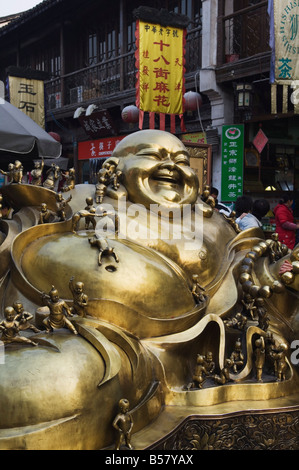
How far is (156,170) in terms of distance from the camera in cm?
256

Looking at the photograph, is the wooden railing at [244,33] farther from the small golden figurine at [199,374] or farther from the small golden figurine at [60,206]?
the small golden figurine at [199,374]

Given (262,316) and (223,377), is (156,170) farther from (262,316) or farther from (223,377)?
(223,377)

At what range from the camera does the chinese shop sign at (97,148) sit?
12.1 m

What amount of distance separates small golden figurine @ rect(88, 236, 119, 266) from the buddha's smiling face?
1.40 feet

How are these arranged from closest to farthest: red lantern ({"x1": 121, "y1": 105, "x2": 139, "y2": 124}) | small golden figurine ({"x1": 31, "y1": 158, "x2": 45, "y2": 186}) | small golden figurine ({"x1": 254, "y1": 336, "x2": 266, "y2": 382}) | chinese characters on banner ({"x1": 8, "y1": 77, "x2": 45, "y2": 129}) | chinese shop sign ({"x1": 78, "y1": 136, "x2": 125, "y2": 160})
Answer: small golden figurine ({"x1": 254, "y1": 336, "x2": 266, "y2": 382}) → small golden figurine ({"x1": 31, "y1": 158, "x2": 45, "y2": 186}) → chinese characters on banner ({"x1": 8, "y1": 77, "x2": 45, "y2": 129}) → red lantern ({"x1": 121, "y1": 105, "x2": 139, "y2": 124}) → chinese shop sign ({"x1": 78, "y1": 136, "x2": 125, "y2": 160})

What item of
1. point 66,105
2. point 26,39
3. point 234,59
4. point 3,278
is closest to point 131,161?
point 3,278

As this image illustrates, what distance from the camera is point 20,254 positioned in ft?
7.32

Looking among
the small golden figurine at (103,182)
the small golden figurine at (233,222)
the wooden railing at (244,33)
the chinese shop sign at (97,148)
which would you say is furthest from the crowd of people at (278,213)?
the chinese shop sign at (97,148)

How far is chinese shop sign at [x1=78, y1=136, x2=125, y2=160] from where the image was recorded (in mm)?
12094

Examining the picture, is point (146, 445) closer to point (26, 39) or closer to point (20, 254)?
point (20, 254)

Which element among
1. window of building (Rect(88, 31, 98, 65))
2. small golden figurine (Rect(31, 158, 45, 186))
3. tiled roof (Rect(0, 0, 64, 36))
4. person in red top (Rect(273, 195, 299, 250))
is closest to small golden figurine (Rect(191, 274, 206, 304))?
small golden figurine (Rect(31, 158, 45, 186))

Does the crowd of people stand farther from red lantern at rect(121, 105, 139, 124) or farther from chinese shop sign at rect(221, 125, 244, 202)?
red lantern at rect(121, 105, 139, 124)

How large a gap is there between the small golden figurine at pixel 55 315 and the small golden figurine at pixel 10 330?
0.39ft

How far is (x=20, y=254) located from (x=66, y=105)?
1156 cm
